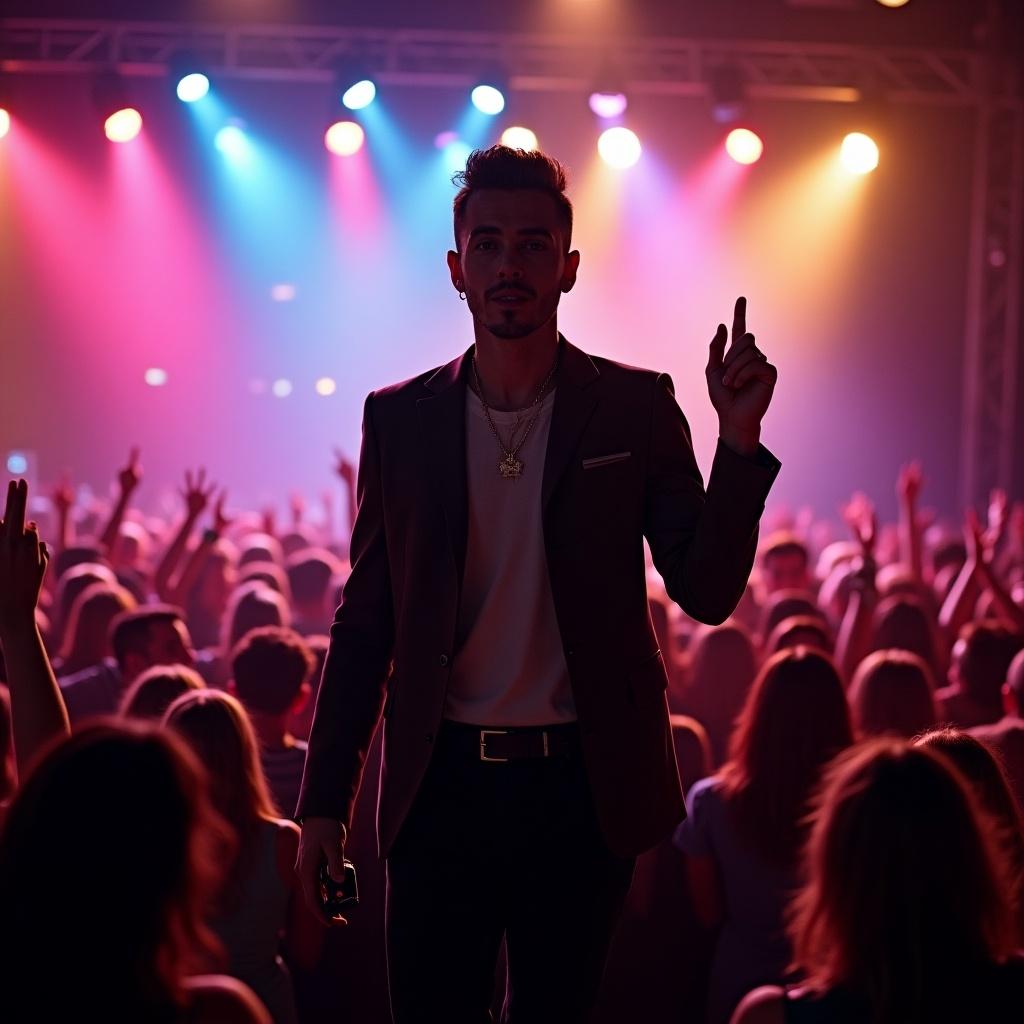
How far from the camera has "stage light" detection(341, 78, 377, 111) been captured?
9.78 m

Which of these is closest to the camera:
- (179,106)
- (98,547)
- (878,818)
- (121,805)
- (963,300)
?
(121,805)

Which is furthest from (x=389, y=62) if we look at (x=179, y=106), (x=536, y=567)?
(x=536, y=567)

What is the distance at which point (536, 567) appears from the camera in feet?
6.58

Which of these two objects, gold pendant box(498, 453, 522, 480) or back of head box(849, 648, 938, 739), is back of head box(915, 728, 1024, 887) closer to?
gold pendant box(498, 453, 522, 480)

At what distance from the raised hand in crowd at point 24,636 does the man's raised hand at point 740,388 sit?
3.79ft

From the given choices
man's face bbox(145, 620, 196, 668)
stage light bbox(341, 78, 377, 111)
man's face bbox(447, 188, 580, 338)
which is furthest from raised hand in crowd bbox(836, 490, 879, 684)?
stage light bbox(341, 78, 377, 111)

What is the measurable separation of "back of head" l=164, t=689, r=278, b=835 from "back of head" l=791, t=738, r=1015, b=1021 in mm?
1501

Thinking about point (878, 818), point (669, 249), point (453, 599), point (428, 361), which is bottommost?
point (878, 818)

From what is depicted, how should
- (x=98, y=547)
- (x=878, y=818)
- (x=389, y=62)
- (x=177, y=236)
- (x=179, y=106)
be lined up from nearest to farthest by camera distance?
(x=878, y=818), (x=98, y=547), (x=389, y=62), (x=179, y=106), (x=177, y=236)

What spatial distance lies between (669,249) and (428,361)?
3927 mm

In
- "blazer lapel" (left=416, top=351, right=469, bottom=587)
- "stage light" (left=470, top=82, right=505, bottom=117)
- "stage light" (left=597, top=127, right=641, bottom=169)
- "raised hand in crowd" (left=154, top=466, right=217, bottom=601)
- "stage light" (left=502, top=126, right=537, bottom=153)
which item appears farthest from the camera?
"stage light" (left=597, top=127, right=641, bottom=169)

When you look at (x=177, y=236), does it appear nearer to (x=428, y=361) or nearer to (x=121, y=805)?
(x=428, y=361)

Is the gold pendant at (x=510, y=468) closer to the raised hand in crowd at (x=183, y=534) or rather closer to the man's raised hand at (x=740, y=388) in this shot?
the man's raised hand at (x=740, y=388)

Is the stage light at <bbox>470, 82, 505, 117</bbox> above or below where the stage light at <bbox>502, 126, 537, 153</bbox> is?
above
